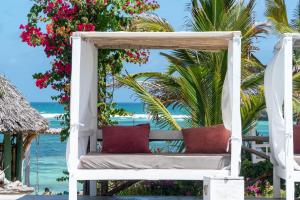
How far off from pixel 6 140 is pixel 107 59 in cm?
599

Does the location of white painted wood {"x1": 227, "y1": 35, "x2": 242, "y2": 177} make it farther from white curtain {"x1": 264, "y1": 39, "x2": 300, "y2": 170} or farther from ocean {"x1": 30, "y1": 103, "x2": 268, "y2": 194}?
ocean {"x1": 30, "y1": 103, "x2": 268, "y2": 194}

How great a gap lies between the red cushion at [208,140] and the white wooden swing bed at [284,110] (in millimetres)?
526

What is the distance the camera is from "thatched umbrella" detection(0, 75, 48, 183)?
1389cm

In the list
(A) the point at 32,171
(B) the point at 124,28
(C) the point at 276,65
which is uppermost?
(B) the point at 124,28

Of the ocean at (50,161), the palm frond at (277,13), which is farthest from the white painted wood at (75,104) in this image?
the ocean at (50,161)

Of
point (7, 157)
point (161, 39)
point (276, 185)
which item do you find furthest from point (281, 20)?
point (161, 39)

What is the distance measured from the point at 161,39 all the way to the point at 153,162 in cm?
137

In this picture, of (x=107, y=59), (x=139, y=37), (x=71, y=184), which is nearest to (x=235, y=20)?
(x=107, y=59)

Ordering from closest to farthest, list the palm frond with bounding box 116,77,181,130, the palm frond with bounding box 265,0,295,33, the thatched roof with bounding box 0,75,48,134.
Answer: the palm frond with bounding box 116,77,181,130 < the thatched roof with bounding box 0,75,48,134 < the palm frond with bounding box 265,0,295,33

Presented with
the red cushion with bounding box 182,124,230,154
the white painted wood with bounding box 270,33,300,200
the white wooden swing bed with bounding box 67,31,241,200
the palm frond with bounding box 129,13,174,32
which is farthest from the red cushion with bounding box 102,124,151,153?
the palm frond with bounding box 129,13,174,32

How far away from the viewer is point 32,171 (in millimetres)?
36062

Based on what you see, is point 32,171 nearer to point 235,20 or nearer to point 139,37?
point 235,20

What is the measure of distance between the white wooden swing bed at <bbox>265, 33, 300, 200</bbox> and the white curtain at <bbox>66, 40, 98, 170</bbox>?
1981 mm

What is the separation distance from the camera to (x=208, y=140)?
8.32 meters
